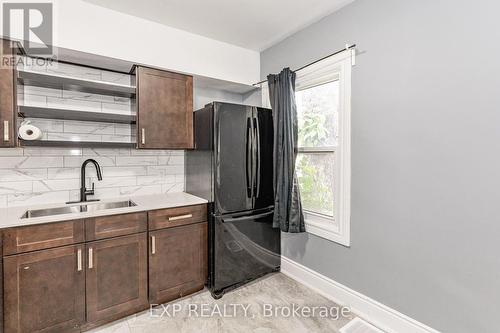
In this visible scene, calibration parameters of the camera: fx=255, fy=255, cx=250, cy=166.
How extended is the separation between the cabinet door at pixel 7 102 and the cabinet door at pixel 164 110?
860mm

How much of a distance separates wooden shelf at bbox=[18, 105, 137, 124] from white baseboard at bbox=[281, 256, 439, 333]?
7.46 ft

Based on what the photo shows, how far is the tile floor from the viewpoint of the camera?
1949 millimetres

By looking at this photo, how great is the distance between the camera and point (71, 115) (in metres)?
2.21

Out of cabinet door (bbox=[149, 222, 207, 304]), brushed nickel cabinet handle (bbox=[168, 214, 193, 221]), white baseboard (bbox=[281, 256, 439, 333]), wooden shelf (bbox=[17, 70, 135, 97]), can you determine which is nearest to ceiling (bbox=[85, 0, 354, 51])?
wooden shelf (bbox=[17, 70, 135, 97])

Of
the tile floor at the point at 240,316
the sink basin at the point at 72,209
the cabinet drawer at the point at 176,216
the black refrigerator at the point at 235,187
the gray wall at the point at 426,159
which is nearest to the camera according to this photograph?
the gray wall at the point at 426,159

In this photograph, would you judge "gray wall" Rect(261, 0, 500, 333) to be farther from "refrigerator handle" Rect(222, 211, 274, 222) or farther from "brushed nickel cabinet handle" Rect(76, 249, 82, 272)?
"brushed nickel cabinet handle" Rect(76, 249, 82, 272)

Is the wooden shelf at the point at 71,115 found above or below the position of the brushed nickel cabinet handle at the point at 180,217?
above

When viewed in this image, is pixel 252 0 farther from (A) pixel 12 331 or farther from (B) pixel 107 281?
(A) pixel 12 331

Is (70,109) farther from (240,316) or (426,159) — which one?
(426,159)

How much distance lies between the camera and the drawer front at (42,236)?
1658 millimetres

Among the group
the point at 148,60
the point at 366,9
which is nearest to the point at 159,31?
the point at 148,60
